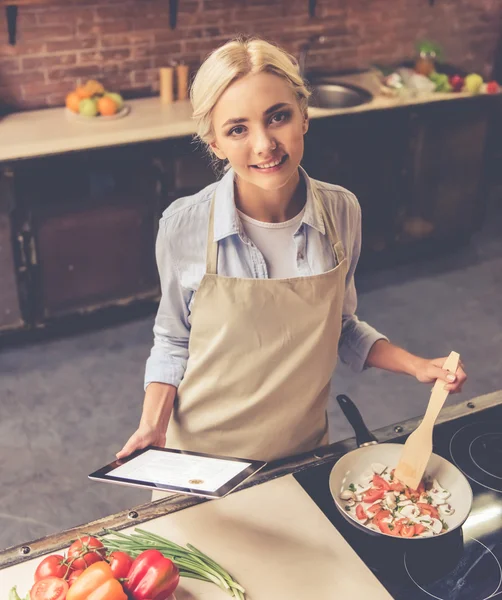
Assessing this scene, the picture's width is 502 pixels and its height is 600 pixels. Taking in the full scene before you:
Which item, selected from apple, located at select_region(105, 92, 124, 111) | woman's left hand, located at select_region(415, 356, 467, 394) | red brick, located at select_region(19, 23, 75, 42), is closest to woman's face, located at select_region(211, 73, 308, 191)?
woman's left hand, located at select_region(415, 356, 467, 394)

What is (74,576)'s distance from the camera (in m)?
1.26

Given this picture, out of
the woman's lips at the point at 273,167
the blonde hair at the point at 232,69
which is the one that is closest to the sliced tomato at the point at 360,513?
the woman's lips at the point at 273,167

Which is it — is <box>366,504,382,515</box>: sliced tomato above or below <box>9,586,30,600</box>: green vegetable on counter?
below

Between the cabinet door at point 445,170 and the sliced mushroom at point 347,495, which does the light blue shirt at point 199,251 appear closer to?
the sliced mushroom at point 347,495

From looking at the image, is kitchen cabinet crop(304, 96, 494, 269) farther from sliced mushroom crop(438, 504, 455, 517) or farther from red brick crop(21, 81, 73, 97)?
sliced mushroom crop(438, 504, 455, 517)

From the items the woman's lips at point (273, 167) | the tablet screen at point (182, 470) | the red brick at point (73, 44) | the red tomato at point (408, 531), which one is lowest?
the red tomato at point (408, 531)

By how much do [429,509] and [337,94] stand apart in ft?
11.6

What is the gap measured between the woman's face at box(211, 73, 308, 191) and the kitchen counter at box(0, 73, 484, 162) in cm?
221

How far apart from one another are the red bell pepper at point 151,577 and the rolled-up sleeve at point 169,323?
21.1 inches

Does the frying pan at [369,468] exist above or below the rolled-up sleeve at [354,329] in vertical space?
below

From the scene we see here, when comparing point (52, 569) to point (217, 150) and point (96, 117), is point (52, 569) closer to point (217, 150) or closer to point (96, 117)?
point (217, 150)

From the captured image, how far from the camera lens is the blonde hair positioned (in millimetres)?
1529

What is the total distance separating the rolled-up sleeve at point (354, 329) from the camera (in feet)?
6.07

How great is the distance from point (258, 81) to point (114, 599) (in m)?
1.00
